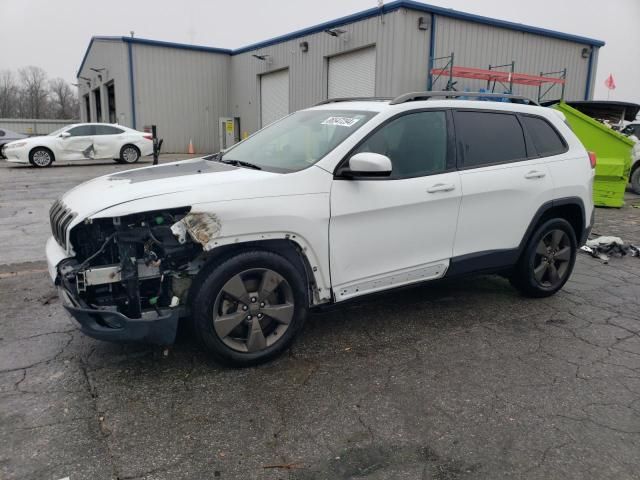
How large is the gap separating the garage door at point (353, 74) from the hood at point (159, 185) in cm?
1444

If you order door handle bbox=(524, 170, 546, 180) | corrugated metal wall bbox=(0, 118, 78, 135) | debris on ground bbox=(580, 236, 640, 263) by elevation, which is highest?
corrugated metal wall bbox=(0, 118, 78, 135)

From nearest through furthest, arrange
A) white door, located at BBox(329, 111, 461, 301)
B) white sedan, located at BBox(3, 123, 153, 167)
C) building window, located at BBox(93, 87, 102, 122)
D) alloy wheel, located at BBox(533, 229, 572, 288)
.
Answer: white door, located at BBox(329, 111, 461, 301)
alloy wheel, located at BBox(533, 229, 572, 288)
white sedan, located at BBox(3, 123, 153, 167)
building window, located at BBox(93, 87, 102, 122)

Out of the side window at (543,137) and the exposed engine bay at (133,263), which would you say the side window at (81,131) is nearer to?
the exposed engine bay at (133,263)

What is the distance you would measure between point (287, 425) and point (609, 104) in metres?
12.0

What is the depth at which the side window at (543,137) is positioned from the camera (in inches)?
181

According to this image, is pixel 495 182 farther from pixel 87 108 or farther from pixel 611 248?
pixel 87 108

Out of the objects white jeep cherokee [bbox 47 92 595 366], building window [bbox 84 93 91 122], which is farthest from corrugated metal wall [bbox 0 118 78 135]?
white jeep cherokee [bbox 47 92 595 366]

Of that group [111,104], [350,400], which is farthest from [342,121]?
[111,104]

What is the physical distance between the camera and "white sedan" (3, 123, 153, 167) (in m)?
17.6

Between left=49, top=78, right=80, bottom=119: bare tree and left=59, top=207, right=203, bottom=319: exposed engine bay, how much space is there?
280ft

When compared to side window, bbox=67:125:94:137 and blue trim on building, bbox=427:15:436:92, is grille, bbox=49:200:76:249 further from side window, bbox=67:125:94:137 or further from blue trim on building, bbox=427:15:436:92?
side window, bbox=67:125:94:137

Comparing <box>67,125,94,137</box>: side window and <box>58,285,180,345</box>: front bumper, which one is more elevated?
<box>67,125,94,137</box>: side window

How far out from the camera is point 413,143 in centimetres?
386

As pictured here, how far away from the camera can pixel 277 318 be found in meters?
3.34
